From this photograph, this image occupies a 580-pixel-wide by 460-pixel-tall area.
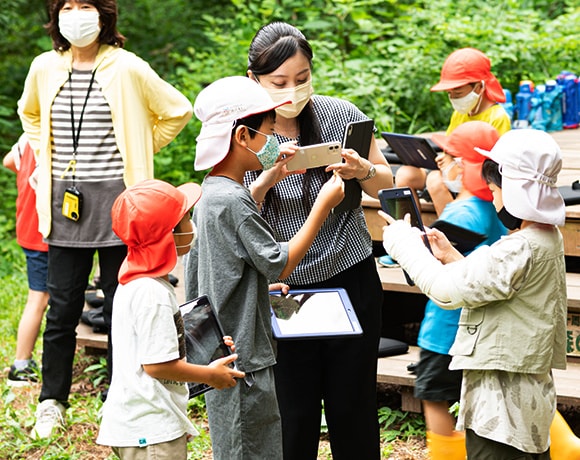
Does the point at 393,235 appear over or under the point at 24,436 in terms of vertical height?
over

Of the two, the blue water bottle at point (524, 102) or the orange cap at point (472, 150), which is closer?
the orange cap at point (472, 150)

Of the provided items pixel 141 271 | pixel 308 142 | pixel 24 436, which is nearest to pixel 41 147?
pixel 24 436

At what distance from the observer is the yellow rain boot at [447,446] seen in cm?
397

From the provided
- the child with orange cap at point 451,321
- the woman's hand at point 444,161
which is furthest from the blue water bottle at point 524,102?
the child with orange cap at point 451,321

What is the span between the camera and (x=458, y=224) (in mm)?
3721

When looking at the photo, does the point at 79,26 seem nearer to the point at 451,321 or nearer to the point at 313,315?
the point at 313,315

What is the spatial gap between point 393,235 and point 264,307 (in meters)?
0.51

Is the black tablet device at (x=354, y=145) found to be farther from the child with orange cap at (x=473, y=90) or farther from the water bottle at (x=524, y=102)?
the water bottle at (x=524, y=102)

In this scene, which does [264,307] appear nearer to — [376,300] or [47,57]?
[376,300]

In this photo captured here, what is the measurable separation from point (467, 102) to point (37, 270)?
280 centimetres

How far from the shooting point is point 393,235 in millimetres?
3264

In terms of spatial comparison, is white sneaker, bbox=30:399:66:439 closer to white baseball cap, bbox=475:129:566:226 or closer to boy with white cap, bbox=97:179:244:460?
boy with white cap, bbox=97:179:244:460

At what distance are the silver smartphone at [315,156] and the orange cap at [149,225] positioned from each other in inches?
21.4

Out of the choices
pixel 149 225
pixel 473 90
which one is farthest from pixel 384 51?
pixel 149 225
